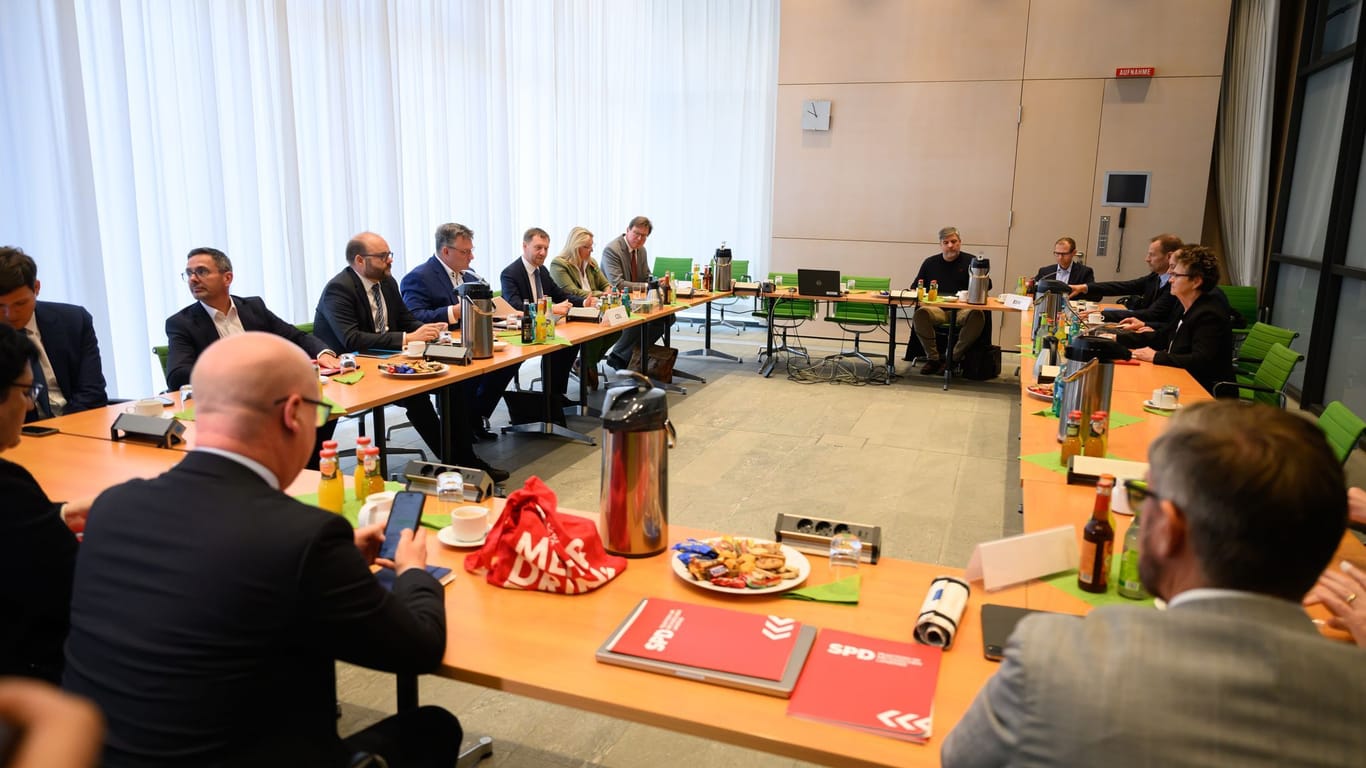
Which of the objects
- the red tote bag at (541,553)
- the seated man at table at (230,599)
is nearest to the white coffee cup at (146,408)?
the red tote bag at (541,553)

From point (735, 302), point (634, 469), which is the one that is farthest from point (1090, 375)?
point (735, 302)

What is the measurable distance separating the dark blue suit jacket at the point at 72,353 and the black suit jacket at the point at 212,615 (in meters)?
2.59

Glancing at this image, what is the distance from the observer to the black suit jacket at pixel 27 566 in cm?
149

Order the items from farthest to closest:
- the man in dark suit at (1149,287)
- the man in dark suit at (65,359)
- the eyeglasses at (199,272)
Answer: the man in dark suit at (1149,287)
the eyeglasses at (199,272)
the man in dark suit at (65,359)

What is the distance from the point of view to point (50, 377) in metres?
3.43

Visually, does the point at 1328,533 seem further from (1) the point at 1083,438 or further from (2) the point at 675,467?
(2) the point at 675,467

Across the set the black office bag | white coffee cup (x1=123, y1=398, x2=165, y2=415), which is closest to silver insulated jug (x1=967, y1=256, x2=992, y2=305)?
the black office bag

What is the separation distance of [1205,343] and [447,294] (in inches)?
166

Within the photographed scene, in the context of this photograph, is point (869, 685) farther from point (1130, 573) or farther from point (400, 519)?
point (400, 519)

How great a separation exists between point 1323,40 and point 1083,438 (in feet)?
20.9

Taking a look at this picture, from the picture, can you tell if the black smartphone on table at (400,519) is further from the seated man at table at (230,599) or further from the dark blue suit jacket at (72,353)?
the dark blue suit jacket at (72,353)

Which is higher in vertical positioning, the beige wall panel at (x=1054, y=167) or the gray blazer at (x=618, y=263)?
the beige wall panel at (x=1054, y=167)

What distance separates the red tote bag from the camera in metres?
1.80

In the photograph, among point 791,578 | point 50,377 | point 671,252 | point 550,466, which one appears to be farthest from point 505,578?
point 671,252
